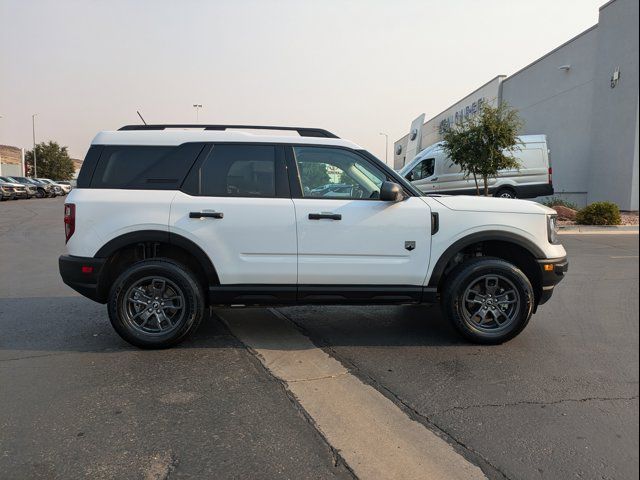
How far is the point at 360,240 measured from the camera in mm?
4523

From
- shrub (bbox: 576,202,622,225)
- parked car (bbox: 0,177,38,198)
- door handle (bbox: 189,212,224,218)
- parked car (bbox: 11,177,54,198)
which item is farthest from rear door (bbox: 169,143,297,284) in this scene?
parked car (bbox: 11,177,54,198)

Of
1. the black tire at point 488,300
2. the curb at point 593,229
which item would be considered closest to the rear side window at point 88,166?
the black tire at point 488,300

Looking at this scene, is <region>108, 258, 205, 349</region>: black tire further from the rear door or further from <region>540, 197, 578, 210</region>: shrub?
<region>540, 197, 578, 210</region>: shrub

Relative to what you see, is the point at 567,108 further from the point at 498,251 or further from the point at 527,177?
the point at 498,251

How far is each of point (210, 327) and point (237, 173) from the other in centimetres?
173

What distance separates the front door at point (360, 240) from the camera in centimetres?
450

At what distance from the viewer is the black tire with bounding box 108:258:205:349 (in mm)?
4469

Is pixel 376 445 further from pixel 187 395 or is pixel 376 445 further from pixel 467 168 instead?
pixel 467 168

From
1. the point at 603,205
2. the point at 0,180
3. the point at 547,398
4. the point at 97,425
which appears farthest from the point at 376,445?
the point at 0,180

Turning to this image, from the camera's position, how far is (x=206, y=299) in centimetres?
468

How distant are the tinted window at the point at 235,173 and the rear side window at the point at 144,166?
0.13 m

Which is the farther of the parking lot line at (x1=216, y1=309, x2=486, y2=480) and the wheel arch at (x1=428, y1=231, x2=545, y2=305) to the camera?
the wheel arch at (x1=428, y1=231, x2=545, y2=305)

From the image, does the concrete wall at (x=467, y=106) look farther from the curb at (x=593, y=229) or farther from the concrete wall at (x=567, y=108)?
the curb at (x=593, y=229)

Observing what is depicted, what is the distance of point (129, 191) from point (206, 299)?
3.94ft
